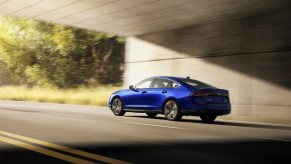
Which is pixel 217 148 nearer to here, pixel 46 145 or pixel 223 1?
pixel 46 145

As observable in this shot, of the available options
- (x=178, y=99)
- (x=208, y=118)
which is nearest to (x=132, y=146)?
(x=178, y=99)

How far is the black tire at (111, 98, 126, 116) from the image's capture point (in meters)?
16.1

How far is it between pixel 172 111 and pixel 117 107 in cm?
291

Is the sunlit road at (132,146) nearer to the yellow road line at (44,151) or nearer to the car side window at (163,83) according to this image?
the yellow road line at (44,151)

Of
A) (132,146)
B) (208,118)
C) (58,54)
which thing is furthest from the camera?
(58,54)

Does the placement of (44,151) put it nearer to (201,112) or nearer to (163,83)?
(201,112)

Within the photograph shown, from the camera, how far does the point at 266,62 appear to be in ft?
50.3

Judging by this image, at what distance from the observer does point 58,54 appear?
43.1 m

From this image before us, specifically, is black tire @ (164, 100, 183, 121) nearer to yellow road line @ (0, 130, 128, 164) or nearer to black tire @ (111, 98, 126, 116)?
black tire @ (111, 98, 126, 116)

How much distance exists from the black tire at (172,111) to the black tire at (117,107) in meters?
2.34

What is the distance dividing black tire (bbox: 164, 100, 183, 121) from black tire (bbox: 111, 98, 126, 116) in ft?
7.67

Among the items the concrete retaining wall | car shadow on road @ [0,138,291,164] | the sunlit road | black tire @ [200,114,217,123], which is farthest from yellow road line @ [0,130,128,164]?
the concrete retaining wall

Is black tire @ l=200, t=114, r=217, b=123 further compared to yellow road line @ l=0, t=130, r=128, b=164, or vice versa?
black tire @ l=200, t=114, r=217, b=123

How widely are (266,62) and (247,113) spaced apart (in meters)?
1.91
